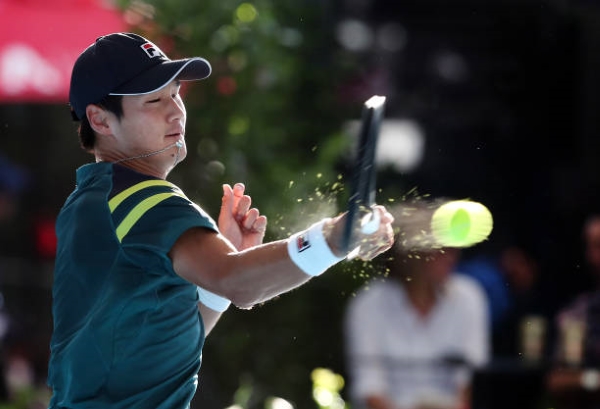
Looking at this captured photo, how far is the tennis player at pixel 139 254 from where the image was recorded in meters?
2.89

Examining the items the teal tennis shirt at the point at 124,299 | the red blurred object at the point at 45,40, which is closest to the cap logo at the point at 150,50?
the teal tennis shirt at the point at 124,299

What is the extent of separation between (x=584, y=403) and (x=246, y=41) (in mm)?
2666

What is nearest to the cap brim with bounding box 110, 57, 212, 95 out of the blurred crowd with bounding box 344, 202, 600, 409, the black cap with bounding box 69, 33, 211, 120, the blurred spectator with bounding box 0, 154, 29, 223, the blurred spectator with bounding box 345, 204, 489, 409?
the black cap with bounding box 69, 33, 211, 120

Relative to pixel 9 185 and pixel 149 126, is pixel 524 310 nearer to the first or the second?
pixel 9 185

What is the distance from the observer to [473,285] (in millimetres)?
6363

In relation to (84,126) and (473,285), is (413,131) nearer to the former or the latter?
(473,285)

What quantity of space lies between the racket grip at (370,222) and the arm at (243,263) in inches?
0.9

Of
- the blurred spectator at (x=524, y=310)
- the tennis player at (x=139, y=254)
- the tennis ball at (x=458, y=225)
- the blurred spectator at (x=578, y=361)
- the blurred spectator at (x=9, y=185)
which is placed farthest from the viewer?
the blurred spectator at (x=9, y=185)

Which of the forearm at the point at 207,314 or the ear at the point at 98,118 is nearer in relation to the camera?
the ear at the point at 98,118

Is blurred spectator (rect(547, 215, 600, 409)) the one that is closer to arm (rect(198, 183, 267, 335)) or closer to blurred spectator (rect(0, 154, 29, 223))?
arm (rect(198, 183, 267, 335))

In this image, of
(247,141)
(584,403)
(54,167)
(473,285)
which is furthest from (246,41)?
(54,167)

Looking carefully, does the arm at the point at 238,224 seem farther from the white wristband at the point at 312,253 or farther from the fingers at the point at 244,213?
the white wristband at the point at 312,253

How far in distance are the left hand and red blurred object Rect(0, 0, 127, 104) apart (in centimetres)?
437

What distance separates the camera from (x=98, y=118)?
10.9 feet
